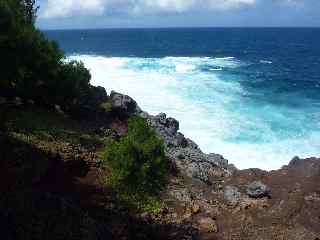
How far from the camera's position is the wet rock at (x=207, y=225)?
19.2m

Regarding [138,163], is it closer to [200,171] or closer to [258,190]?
[258,190]

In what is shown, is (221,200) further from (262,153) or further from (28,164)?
(262,153)

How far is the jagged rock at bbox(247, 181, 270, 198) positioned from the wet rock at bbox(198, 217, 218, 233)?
4608 mm

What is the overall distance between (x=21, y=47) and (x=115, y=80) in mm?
34937

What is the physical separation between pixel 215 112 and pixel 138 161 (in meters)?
27.5

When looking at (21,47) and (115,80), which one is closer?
(21,47)

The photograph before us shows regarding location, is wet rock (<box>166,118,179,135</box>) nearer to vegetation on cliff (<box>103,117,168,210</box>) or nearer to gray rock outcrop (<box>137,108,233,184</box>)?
gray rock outcrop (<box>137,108,233,184</box>)

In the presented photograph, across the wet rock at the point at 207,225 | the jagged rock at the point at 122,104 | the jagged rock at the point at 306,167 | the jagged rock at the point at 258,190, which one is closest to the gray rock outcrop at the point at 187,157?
the jagged rock at the point at 122,104

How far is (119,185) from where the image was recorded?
751 inches

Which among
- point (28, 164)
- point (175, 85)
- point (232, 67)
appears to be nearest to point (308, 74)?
point (232, 67)

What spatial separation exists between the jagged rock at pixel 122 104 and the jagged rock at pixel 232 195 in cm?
897

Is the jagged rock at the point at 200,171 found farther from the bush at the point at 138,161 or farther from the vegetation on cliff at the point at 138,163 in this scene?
the bush at the point at 138,161

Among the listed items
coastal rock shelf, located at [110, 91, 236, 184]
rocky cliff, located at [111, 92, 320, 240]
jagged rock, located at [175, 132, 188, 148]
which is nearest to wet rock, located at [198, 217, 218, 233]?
rocky cliff, located at [111, 92, 320, 240]

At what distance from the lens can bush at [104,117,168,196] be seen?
18.0m
